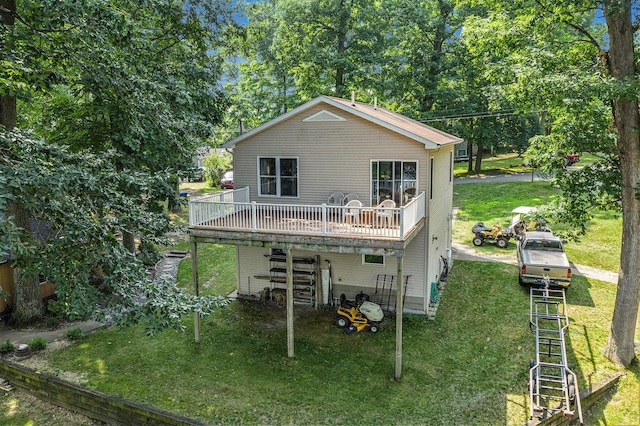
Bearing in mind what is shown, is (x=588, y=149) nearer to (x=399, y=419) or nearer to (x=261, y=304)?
(x=399, y=419)

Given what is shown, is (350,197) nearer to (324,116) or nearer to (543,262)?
(324,116)

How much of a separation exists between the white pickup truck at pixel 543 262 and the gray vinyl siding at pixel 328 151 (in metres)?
5.26

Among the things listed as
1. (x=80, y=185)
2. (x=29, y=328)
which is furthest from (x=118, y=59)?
(x=29, y=328)

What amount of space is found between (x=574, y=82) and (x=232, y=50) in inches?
552

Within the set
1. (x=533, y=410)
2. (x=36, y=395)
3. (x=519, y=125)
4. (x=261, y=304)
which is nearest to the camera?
(x=533, y=410)

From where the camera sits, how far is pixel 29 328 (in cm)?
1277

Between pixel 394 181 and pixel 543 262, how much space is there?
6233 mm

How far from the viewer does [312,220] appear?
453 inches

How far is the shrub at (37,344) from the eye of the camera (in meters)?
11.4

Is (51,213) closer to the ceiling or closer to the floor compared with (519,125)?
closer to the floor

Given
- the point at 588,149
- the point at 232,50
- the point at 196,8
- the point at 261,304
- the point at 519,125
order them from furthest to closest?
the point at 519,125 → the point at 232,50 → the point at 196,8 → the point at 261,304 → the point at 588,149

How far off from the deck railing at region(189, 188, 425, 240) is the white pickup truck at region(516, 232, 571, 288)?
488 centimetres

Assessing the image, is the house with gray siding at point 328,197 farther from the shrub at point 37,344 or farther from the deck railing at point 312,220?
the shrub at point 37,344

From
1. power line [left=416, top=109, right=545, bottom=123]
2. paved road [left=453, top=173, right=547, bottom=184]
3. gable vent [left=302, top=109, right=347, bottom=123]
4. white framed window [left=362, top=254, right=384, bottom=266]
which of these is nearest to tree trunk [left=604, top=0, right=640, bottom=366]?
white framed window [left=362, top=254, right=384, bottom=266]
